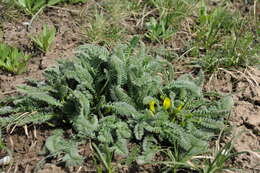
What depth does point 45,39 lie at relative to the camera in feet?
10.0

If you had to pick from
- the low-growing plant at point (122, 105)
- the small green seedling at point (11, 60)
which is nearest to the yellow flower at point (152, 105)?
the low-growing plant at point (122, 105)

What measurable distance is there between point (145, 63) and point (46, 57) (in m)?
0.94

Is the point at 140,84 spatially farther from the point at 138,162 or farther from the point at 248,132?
Answer: the point at 248,132

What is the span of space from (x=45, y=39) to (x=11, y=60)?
353 mm

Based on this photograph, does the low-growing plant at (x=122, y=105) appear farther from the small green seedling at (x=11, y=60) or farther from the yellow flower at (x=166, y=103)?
the small green seedling at (x=11, y=60)

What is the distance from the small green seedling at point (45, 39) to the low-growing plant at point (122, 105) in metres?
0.46

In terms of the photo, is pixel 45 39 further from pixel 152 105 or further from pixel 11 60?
pixel 152 105

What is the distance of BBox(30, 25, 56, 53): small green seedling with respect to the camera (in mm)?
3049

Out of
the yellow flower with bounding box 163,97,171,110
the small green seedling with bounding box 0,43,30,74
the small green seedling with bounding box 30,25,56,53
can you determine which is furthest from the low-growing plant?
the small green seedling with bounding box 30,25,56,53

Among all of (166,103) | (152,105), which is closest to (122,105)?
(152,105)

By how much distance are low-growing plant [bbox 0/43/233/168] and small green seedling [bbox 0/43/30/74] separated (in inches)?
9.7

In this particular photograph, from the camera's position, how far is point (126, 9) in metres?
3.59

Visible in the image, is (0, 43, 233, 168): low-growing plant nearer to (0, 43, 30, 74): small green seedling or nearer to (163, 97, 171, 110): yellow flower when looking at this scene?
(163, 97, 171, 110): yellow flower

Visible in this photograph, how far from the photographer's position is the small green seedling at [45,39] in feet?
10.0
